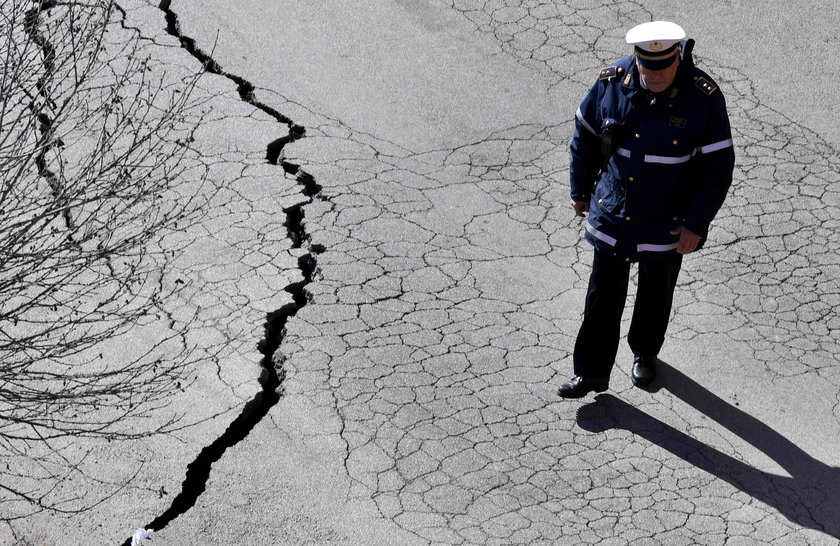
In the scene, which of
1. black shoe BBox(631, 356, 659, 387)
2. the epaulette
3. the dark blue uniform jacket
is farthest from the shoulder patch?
black shoe BBox(631, 356, 659, 387)

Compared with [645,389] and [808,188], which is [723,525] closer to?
[645,389]

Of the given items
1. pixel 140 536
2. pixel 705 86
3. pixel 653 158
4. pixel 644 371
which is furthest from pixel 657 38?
pixel 140 536

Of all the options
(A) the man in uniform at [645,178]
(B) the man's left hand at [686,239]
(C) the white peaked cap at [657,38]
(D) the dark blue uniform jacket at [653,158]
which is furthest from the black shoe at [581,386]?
(C) the white peaked cap at [657,38]

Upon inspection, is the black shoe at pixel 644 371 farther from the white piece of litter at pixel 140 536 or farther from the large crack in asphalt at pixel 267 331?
the white piece of litter at pixel 140 536

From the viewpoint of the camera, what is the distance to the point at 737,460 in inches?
211

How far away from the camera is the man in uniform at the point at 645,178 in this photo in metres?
5.16

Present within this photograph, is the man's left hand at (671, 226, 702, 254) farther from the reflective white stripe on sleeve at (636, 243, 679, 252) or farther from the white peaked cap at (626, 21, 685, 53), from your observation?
the white peaked cap at (626, 21, 685, 53)

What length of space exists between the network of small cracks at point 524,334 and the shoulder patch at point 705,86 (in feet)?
5.29

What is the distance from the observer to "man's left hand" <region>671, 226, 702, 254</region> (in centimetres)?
530

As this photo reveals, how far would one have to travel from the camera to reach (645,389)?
5.83 metres

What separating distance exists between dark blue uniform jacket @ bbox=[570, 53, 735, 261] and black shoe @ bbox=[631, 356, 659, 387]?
2.18 feet

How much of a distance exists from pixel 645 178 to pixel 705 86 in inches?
20.2

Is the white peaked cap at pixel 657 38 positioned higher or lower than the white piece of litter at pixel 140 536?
higher

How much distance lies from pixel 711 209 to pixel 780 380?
4.01 feet
